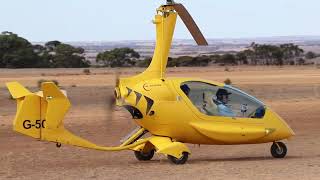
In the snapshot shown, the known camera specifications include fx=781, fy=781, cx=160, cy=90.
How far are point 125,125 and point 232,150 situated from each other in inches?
282

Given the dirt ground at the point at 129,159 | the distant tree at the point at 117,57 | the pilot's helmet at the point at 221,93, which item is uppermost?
the pilot's helmet at the point at 221,93

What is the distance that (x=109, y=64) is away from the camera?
105812mm

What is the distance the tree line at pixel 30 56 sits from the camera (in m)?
88.3

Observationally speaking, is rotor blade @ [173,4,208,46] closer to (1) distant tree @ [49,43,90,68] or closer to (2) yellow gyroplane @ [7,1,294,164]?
(2) yellow gyroplane @ [7,1,294,164]

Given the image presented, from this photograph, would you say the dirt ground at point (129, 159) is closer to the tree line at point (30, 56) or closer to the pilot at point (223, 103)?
the pilot at point (223, 103)

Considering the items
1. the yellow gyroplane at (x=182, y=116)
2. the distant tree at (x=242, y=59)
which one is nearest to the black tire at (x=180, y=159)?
Result: the yellow gyroplane at (x=182, y=116)

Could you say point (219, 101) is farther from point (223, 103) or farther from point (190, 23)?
point (190, 23)

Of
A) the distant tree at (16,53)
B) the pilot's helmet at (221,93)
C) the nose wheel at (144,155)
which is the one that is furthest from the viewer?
the distant tree at (16,53)

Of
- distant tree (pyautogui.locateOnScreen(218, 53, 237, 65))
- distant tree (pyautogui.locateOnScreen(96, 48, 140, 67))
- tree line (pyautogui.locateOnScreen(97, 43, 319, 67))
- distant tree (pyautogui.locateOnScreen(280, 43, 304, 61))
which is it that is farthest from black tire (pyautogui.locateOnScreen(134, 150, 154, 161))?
distant tree (pyautogui.locateOnScreen(280, 43, 304, 61))

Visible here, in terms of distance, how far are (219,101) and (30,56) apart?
73.7 metres

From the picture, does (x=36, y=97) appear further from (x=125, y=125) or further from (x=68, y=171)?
(x=125, y=125)

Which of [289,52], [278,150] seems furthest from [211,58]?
[278,150]

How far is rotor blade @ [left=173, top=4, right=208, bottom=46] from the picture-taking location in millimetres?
18516

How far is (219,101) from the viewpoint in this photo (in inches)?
696
